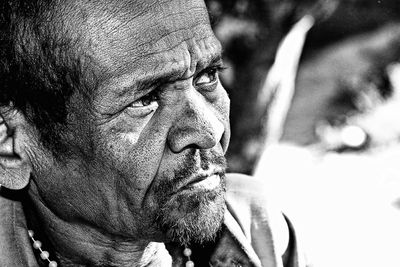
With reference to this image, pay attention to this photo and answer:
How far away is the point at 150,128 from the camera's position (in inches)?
107

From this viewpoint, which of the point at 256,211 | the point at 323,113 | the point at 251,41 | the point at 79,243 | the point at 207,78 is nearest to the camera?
the point at 207,78

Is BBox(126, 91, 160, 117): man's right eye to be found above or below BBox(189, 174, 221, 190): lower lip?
above

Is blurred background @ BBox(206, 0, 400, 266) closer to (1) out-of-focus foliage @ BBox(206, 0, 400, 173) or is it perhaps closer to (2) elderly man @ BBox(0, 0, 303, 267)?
(1) out-of-focus foliage @ BBox(206, 0, 400, 173)

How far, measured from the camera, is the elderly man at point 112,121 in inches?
105

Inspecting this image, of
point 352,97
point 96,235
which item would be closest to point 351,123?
point 352,97

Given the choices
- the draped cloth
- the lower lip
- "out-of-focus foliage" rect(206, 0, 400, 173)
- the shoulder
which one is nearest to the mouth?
the lower lip

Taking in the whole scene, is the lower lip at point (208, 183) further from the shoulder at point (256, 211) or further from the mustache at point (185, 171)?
the shoulder at point (256, 211)

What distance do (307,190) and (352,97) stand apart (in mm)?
878

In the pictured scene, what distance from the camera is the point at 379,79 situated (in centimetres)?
589

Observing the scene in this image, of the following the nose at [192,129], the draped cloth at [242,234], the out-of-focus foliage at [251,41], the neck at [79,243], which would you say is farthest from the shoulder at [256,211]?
the out-of-focus foliage at [251,41]

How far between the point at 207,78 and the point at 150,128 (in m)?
0.31

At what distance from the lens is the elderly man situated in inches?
105

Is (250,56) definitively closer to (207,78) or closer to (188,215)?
(207,78)

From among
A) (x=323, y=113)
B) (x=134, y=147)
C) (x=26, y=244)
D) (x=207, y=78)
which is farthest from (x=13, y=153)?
(x=323, y=113)
